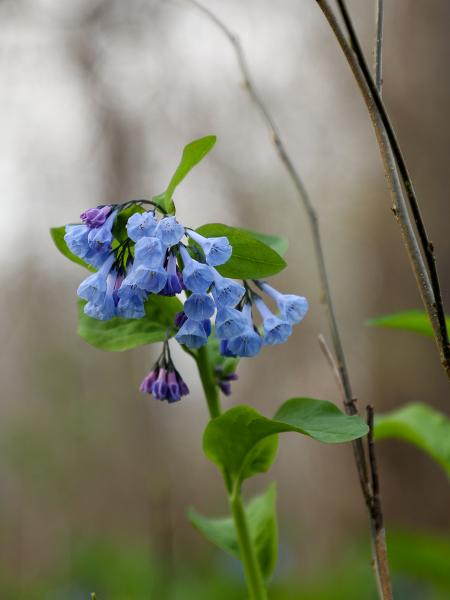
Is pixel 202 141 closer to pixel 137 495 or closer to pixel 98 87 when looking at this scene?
pixel 98 87

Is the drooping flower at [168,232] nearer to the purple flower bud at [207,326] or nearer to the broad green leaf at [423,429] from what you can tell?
the purple flower bud at [207,326]

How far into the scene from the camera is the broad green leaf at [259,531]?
78cm

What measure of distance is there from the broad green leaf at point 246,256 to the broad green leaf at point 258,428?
0.44ft

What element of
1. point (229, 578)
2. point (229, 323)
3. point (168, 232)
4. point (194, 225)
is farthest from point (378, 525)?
point (194, 225)

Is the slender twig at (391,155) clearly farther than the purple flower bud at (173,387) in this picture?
No

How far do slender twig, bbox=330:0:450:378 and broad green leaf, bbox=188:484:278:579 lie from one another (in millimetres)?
331

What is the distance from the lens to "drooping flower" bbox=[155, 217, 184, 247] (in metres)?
0.59

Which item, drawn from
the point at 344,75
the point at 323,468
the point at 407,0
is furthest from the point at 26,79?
Answer: the point at 323,468

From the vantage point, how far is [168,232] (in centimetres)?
59

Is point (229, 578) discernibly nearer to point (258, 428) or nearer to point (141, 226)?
point (258, 428)

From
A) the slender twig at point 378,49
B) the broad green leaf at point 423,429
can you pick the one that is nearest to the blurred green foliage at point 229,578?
the broad green leaf at point 423,429

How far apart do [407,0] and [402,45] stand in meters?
0.34

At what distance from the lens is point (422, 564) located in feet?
10.5

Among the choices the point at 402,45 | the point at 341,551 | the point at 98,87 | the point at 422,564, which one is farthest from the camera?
the point at 98,87
